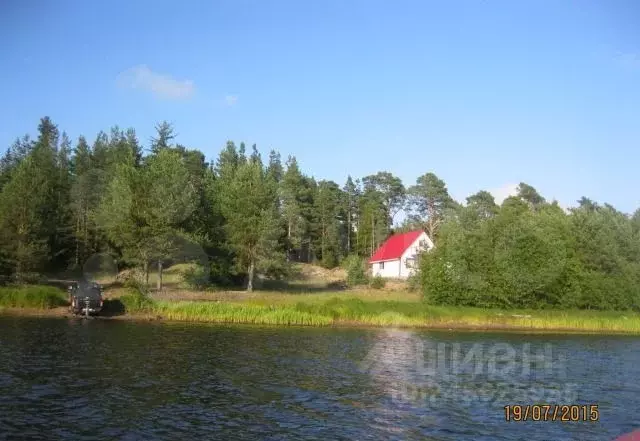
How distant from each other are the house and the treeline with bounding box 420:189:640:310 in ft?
77.3

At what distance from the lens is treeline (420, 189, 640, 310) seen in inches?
2274

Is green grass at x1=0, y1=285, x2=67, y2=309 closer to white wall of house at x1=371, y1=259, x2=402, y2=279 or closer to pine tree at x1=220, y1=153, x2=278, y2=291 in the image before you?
pine tree at x1=220, y1=153, x2=278, y2=291

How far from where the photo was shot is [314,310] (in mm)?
49250

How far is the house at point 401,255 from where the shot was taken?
89.1m

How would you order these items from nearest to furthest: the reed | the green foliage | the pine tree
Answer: the reed < the green foliage < the pine tree

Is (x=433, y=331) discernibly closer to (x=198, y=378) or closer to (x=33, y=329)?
(x=198, y=378)

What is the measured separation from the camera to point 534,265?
59656mm

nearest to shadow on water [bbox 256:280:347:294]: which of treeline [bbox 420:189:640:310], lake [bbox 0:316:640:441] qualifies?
treeline [bbox 420:189:640:310]

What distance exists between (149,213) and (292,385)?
125ft

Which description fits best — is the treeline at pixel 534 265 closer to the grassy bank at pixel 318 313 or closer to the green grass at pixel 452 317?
the grassy bank at pixel 318 313

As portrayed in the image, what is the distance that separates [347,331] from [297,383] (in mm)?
20501

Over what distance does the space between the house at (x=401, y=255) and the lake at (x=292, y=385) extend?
4867 centimetres

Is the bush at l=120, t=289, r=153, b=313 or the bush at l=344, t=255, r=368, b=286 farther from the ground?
the bush at l=344, t=255, r=368, b=286

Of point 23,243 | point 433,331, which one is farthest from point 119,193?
point 433,331
